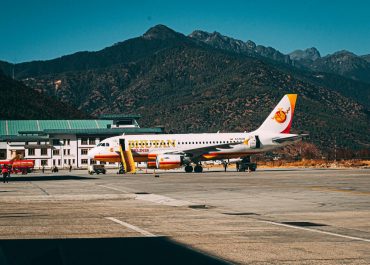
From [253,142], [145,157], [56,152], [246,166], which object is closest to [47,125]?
[56,152]

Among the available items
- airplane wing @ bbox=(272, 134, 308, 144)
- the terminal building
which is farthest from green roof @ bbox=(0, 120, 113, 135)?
airplane wing @ bbox=(272, 134, 308, 144)

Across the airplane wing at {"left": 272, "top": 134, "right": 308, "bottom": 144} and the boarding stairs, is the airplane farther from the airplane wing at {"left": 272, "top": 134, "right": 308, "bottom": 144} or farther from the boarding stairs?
the boarding stairs

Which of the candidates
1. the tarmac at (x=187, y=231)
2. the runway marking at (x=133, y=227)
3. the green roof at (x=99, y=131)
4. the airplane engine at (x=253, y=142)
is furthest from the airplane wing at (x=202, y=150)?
the green roof at (x=99, y=131)

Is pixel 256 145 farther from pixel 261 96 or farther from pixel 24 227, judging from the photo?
pixel 261 96

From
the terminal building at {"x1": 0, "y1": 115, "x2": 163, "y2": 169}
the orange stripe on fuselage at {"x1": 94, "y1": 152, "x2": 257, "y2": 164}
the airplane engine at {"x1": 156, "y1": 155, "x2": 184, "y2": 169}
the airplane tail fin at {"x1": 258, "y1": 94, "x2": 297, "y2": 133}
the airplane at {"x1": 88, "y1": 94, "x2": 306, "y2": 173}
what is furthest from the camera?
the terminal building at {"x1": 0, "y1": 115, "x2": 163, "y2": 169}

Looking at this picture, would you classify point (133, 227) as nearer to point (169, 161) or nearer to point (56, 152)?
point (169, 161)

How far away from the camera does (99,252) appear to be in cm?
1181

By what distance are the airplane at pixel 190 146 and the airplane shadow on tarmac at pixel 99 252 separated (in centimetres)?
5408

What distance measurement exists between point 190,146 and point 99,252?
5980 centimetres

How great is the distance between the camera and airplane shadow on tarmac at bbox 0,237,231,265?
10812 millimetres

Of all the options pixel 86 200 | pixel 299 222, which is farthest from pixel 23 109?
pixel 299 222

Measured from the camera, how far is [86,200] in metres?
27.2

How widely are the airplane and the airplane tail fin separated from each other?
0.43 ft

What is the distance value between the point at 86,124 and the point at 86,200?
11420cm
